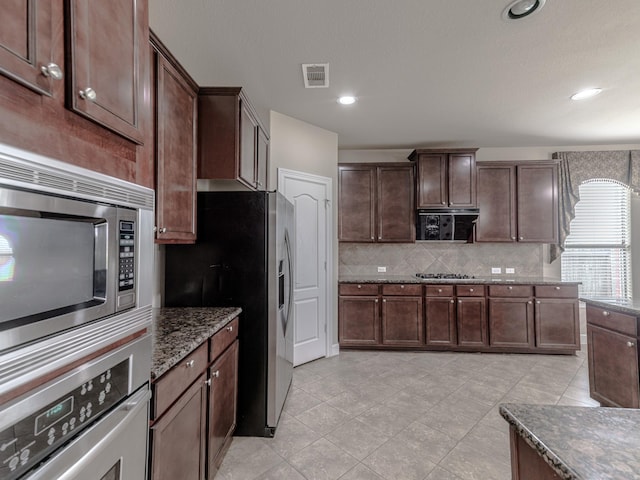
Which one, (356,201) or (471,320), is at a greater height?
(356,201)

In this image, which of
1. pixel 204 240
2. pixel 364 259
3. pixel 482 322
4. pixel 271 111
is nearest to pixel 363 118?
pixel 271 111

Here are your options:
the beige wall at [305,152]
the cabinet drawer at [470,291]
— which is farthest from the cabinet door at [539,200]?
the beige wall at [305,152]

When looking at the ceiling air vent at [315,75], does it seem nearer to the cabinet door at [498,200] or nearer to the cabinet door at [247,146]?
the cabinet door at [247,146]

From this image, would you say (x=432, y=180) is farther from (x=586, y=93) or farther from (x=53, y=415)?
(x=53, y=415)

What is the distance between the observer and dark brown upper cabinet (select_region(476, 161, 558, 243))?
402cm

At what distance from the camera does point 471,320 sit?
376 centimetres

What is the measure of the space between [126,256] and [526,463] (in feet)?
3.89

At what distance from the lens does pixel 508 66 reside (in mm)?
2338

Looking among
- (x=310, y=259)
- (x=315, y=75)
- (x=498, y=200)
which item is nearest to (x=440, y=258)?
(x=498, y=200)

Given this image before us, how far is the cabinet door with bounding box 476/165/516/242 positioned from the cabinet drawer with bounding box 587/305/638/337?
1647 millimetres

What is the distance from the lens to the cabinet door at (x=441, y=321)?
378 cm

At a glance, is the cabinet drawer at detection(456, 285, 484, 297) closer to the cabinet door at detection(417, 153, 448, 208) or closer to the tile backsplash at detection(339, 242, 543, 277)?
the tile backsplash at detection(339, 242, 543, 277)

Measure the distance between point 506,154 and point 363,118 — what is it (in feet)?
8.08

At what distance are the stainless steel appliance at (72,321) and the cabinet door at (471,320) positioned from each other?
12.0 ft
